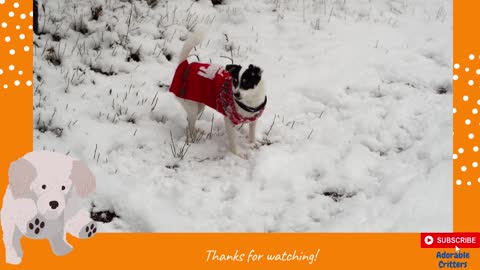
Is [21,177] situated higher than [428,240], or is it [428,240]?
[21,177]

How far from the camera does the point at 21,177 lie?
2770 mm

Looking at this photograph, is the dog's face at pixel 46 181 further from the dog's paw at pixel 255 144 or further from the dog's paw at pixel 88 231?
the dog's paw at pixel 255 144

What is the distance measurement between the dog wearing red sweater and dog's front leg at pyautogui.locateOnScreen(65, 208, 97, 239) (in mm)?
1624

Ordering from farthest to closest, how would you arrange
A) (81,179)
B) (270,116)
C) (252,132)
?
(270,116) → (252,132) → (81,179)

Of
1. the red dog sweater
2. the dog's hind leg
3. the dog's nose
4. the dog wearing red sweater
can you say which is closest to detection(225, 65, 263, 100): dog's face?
the dog wearing red sweater

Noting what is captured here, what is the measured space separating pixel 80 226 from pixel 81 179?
11.8 inches

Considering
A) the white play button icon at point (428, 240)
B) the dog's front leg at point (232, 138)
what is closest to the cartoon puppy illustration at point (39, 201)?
the dog's front leg at point (232, 138)

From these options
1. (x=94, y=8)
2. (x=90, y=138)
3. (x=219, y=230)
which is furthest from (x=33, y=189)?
(x=94, y=8)

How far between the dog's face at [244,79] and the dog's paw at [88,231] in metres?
1.61

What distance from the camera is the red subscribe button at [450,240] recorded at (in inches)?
120

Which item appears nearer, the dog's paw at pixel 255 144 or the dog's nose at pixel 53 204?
the dog's nose at pixel 53 204

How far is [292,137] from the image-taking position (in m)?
4.51

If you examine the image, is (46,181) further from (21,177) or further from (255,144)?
(255,144)

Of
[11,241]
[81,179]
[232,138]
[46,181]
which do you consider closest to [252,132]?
[232,138]
